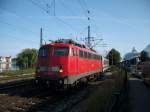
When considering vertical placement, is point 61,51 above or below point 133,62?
above

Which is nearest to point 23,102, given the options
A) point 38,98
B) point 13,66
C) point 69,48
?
point 38,98

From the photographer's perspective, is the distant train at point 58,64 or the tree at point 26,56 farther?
the tree at point 26,56

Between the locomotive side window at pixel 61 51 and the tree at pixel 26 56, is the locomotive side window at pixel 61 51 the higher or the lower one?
the lower one

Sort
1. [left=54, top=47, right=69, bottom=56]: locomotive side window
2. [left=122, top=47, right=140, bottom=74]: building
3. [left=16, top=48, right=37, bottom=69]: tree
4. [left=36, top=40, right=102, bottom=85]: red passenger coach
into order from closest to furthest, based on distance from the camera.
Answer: [left=36, top=40, right=102, bottom=85]: red passenger coach, [left=54, top=47, right=69, bottom=56]: locomotive side window, [left=122, top=47, right=140, bottom=74]: building, [left=16, top=48, right=37, bottom=69]: tree

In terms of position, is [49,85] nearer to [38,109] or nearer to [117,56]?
[38,109]

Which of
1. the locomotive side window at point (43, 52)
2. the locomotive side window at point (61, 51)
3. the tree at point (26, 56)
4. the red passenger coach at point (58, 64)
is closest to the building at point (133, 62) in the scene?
the red passenger coach at point (58, 64)

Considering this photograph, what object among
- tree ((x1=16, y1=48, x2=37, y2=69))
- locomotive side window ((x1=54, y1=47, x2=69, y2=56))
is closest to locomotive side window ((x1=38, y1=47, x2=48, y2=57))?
locomotive side window ((x1=54, y1=47, x2=69, y2=56))

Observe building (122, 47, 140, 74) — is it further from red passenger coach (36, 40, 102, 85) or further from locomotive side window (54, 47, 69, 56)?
locomotive side window (54, 47, 69, 56)

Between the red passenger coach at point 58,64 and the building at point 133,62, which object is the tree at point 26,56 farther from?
the red passenger coach at point 58,64

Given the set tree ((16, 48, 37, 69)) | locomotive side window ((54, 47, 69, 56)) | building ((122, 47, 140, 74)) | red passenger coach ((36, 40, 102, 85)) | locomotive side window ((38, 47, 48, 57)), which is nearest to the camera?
red passenger coach ((36, 40, 102, 85))

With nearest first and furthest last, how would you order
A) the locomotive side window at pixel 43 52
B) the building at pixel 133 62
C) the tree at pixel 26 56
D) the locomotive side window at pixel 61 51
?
the locomotive side window at pixel 61 51, the locomotive side window at pixel 43 52, the building at pixel 133 62, the tree at pixel 26 56

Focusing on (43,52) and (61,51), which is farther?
(43,52)

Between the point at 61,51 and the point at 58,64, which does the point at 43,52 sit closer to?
the point at 61,51

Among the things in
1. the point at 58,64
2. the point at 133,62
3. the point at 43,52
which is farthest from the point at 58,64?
the point at 133,62
